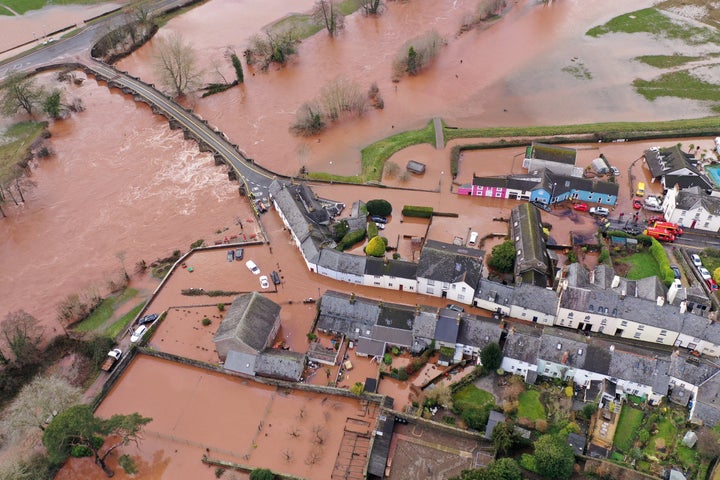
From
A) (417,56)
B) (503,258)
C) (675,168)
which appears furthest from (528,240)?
(417,56)

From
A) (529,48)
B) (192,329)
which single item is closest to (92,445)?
(192,329)

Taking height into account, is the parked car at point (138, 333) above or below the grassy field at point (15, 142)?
below

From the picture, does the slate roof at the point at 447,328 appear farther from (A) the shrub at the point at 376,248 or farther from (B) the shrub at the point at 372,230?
(B) the shrub at the point at 372,230

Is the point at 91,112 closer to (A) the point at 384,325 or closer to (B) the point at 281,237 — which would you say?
(B) the point at 281,237

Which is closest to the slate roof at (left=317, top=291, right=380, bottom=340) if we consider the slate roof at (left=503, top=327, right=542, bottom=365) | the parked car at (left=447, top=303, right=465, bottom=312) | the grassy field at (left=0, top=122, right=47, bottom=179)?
the parked car at (left=447, top=303, right=465, bottom=312)

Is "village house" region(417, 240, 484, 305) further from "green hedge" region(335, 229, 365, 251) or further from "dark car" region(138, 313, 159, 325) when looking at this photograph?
"dark car" region(138, 313, 159, 325)

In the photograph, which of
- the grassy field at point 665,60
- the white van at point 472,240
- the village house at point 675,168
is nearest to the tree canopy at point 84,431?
the white van at point 472,240

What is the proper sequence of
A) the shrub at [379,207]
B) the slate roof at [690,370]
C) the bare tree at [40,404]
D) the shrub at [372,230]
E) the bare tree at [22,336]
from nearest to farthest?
the bare tree at [40,404] → the slate roof at [690,370] → the bare tree at [22,336] → the shrub at [372,230] → the shrub at [379,207]
